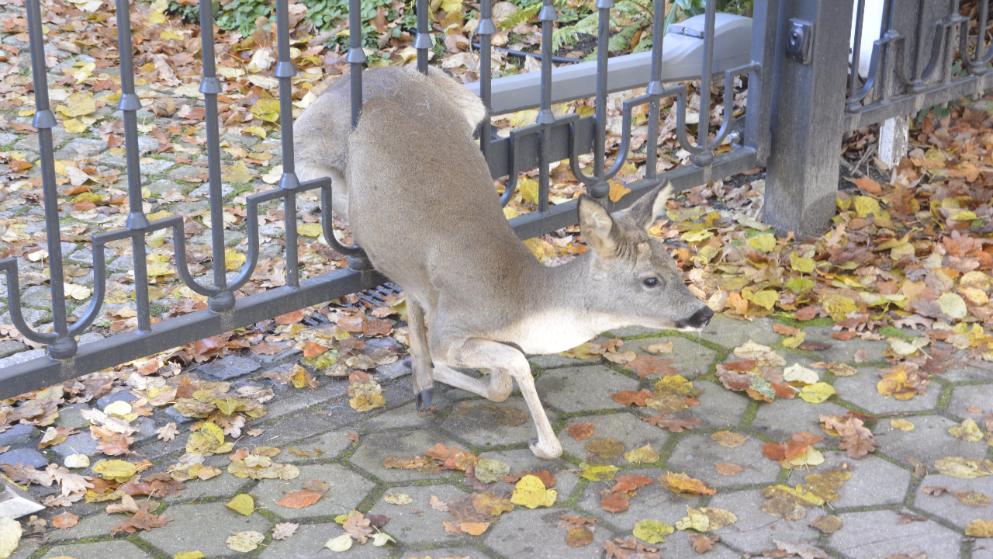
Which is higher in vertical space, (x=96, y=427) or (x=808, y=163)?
(x=808, y=163)

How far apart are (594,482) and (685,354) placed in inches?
44.2

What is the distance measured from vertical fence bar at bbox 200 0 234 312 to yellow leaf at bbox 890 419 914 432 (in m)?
2.47

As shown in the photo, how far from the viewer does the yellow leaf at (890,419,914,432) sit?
187 inches

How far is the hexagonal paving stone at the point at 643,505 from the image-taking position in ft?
13.8

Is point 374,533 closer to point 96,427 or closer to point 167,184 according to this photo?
point 96,427

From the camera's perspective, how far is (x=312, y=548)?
160 inches

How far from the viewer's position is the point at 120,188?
7016 mm

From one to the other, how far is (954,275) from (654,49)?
1720 millimetres

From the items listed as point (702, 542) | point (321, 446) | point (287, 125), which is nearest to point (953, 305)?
point (702, 542)

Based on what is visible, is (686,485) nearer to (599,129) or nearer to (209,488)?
(209,488)

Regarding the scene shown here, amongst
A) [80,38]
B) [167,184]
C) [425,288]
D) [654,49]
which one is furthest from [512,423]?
[80,38]

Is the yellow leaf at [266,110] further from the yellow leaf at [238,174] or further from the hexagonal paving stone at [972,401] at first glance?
the hexagonal paving stone at [972,401]

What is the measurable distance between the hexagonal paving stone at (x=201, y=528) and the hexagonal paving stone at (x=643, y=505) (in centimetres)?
108

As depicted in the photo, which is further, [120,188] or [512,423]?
[120,188]
